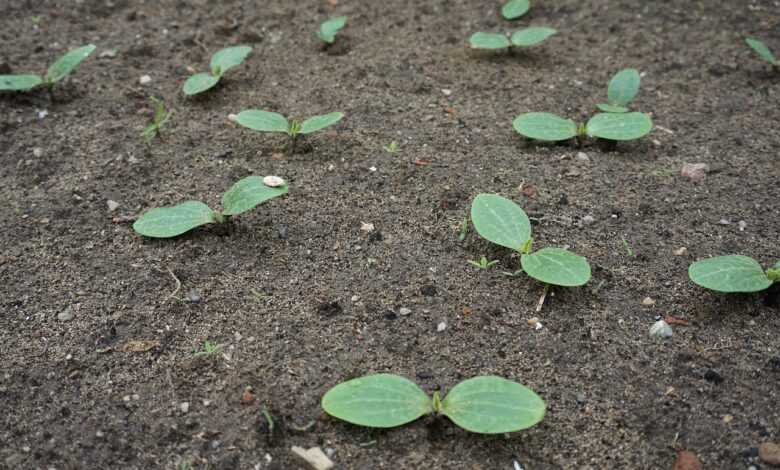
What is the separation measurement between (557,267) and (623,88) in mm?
935

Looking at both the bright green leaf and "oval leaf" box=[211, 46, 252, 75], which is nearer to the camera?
the bright green leaf

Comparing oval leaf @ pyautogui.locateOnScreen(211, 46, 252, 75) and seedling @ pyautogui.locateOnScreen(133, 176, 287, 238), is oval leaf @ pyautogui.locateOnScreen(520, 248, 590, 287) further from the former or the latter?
oval leaf @ pyautogui.locateOnScreen(211, 46, 252, 75)

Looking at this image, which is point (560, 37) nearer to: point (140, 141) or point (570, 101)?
point (570, 101)

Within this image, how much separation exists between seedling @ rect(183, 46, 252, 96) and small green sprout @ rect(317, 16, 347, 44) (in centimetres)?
30

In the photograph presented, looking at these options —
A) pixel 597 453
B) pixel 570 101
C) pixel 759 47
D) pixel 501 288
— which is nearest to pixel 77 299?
pixel 501 288

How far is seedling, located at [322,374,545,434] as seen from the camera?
1.41 metres

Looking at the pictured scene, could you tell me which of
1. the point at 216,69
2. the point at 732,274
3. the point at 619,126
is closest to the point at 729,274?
the point at 732,274

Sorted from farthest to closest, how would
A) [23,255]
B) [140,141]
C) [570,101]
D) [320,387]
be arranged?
[570,101] → [140,141] → [23,255] → [320,387]

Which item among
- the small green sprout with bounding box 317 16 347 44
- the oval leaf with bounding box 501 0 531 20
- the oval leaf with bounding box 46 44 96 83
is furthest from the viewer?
the oval leaf with bounding box 501 0 531 20

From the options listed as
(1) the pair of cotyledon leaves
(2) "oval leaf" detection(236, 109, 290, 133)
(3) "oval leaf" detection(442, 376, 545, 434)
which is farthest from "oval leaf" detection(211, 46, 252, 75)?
(3) "oval leaf" detection(442, 376, 545, 434)

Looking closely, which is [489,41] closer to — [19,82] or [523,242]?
[523,242]

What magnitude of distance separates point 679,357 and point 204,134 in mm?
1537

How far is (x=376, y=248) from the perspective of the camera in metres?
1.89

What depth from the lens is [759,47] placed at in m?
2.53
